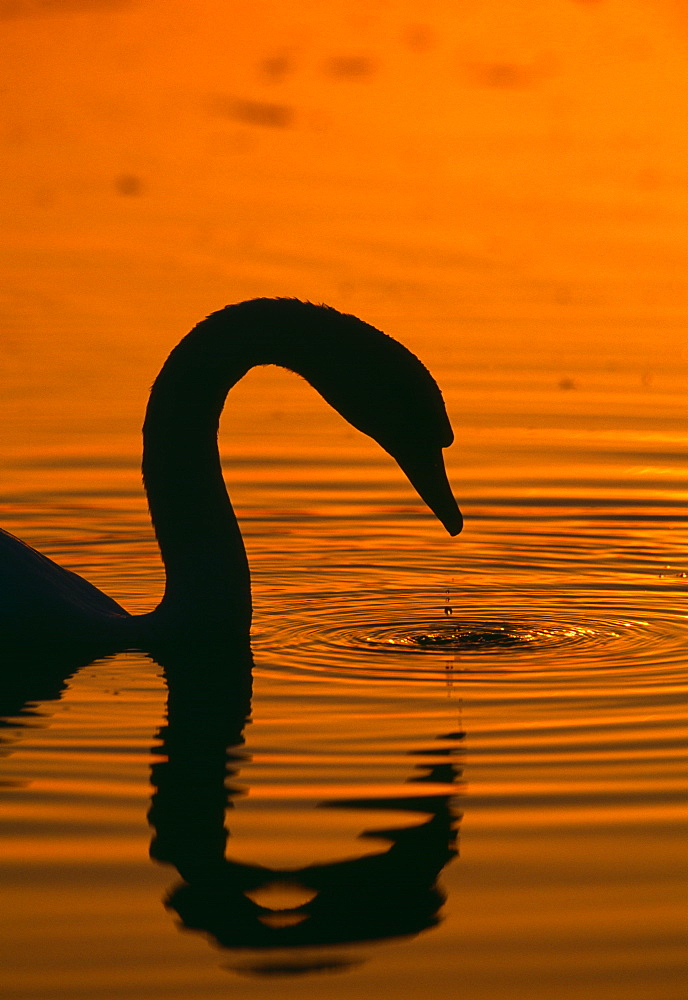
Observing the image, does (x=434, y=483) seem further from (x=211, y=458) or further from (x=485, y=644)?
(x=211, y=458)

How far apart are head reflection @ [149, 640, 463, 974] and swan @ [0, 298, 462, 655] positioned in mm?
1392

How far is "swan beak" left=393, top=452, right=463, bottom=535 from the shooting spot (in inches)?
337

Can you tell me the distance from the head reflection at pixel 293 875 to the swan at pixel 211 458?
139 cm

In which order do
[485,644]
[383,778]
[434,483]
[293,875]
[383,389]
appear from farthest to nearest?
[485,644] < [434,483] < [383,389] < [383,778] < [293,875]

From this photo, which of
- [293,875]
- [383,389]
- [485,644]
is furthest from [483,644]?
[293,875]

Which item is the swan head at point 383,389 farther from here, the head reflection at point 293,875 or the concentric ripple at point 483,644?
the head reflection at point 293,875

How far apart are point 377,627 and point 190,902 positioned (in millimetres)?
3515

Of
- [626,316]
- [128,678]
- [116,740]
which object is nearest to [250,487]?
[128,678]

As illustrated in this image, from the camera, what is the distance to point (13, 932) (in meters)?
5.57

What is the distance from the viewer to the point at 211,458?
893 centimetres

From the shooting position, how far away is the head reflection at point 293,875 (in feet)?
18.3

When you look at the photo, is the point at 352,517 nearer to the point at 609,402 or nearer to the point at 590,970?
the point at 609,402

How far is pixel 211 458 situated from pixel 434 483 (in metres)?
0.98

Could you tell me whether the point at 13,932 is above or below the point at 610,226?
below
